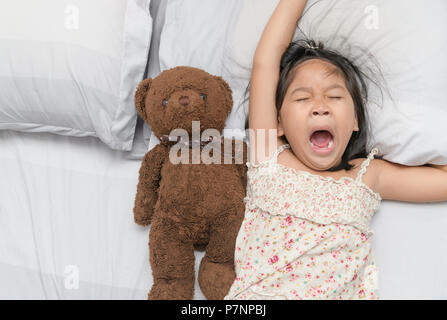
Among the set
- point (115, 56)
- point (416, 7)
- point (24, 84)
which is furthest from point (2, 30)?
point (416, 7)

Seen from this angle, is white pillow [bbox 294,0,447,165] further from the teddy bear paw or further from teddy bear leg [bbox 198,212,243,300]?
the teddy bear paw

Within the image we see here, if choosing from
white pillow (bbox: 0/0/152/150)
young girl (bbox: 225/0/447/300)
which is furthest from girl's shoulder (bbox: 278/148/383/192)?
white pillow (bbox: 0/0/152/150)

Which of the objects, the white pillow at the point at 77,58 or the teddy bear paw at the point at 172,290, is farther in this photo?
the white pillow at the point at 77,58

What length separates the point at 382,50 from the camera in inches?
40.9

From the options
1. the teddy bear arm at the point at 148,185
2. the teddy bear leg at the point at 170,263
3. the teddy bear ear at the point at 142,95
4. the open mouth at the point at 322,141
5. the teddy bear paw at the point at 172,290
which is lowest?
the teddy bear paw at the point at 172,290

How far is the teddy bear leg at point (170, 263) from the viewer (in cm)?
95

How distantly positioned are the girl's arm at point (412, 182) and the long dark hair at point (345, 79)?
2.9 inches

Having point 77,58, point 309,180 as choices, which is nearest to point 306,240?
point 309,180

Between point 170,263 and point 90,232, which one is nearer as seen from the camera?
point 170,263

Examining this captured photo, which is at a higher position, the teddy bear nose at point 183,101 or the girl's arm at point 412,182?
the teddy bear nose at point 183,101

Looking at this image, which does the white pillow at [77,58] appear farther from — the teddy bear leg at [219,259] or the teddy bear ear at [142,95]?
the teddy bear leg at [219,259]

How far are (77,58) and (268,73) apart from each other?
1.53 feet

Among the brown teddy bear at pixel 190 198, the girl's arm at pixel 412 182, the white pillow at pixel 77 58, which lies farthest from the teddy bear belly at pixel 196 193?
the girl's arm at pixel 412 182

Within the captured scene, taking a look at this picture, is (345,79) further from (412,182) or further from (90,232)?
(90,232)
